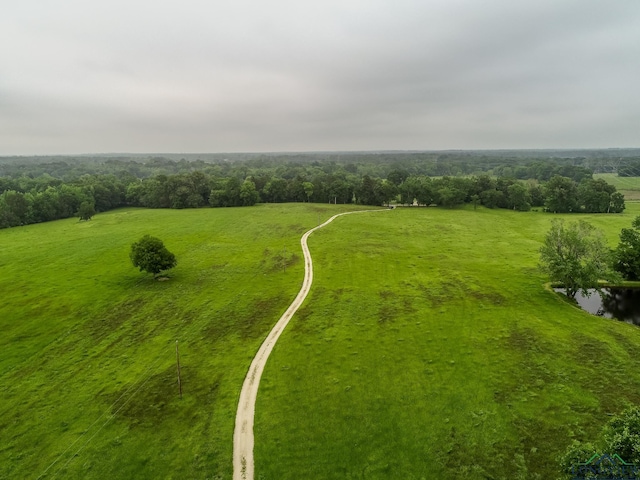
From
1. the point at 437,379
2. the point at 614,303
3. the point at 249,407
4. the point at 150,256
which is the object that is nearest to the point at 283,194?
the point at 150,256

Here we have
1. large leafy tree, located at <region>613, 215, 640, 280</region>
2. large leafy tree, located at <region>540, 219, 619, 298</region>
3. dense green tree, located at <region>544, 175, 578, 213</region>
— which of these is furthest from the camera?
dense green tree, located at <region>544, 175, 578, 213</region>

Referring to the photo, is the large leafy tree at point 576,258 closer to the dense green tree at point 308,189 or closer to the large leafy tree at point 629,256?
the large leafy tree at point 629,256

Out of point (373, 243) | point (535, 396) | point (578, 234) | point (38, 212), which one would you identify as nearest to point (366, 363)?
point (535, 396)

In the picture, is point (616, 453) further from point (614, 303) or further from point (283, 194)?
point (283, 194)

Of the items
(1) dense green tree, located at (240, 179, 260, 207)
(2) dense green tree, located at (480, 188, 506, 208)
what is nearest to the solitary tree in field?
(1) dense green tree, located at (240, 179, 260, 207)

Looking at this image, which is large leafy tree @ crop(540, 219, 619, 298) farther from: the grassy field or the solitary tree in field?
A: the solitary tree in field

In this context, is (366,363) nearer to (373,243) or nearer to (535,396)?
(535,396)

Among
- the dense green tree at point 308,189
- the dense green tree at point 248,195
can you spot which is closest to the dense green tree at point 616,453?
the dense green tree at point 248,195
